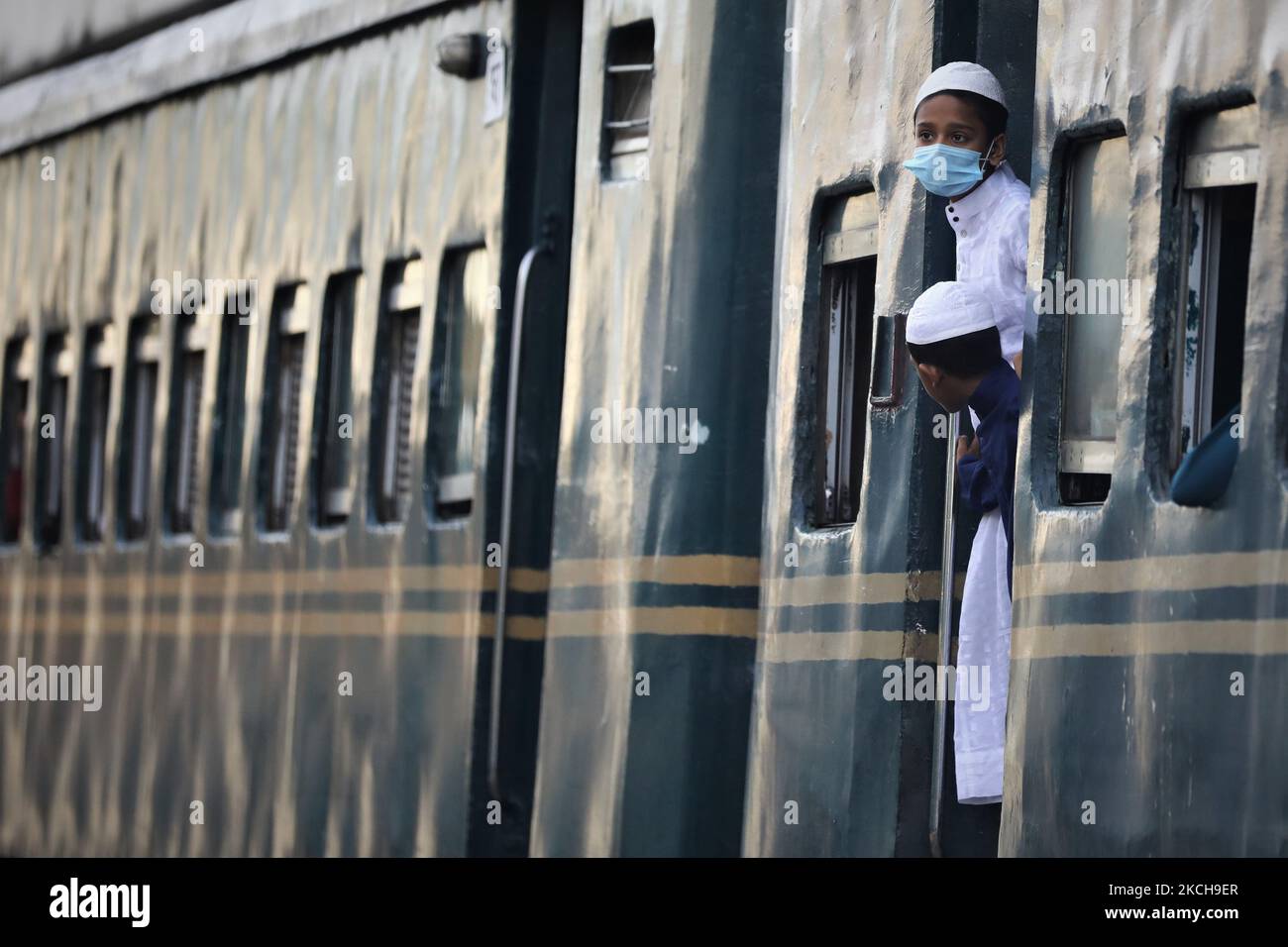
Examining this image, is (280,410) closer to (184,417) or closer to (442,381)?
(184,417)

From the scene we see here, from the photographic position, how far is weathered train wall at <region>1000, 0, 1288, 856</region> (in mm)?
6113

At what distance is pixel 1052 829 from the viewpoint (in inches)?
267

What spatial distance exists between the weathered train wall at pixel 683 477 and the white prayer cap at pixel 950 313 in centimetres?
129

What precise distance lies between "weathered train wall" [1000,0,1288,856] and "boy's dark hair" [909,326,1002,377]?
13.7 inches

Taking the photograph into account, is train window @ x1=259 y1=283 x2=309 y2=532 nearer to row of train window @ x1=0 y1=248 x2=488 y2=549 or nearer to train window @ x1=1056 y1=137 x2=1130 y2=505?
row of train window @ x1=0 y1=248 x2=488 y2=549

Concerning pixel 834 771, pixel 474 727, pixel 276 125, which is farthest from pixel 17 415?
pixel 834 771

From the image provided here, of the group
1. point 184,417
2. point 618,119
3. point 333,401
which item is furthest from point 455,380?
point 184,417

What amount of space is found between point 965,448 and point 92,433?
26.7ft

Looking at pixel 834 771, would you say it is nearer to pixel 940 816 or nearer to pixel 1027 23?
pixel 940 816

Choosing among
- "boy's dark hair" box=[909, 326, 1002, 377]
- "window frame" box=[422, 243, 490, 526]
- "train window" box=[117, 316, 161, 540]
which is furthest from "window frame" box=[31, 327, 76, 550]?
"boy's dark hair" box=[909, 326, 1002, 377]

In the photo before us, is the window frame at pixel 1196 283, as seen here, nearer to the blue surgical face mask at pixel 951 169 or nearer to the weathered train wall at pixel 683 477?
the blue surgical face mask at pixel 951 169

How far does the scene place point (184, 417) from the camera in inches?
538

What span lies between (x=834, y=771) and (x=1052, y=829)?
1172mm

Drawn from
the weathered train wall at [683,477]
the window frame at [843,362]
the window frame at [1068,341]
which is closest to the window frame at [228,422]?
the weathered train wall at [683,477]
